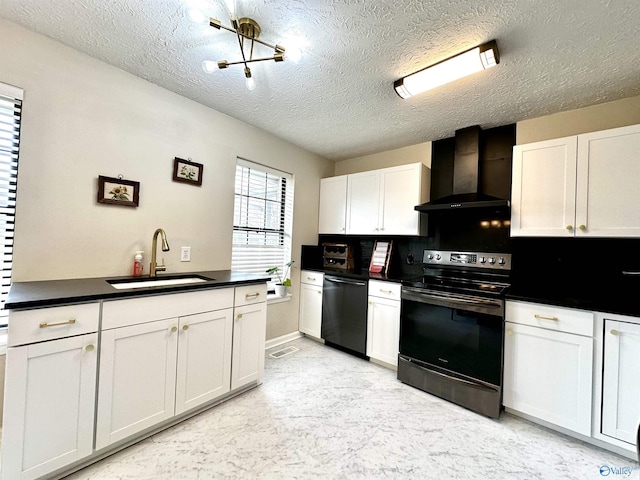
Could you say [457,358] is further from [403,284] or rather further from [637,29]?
[637,29]

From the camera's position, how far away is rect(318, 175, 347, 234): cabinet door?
3.46 m

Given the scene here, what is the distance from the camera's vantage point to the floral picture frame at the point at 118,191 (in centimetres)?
191

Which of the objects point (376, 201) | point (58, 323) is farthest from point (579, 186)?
point (58, 323)

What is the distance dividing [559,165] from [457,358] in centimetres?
170

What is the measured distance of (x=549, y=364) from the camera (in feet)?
6.07

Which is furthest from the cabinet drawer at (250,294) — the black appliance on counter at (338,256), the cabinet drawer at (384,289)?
the black appliance on counter at (338,256)

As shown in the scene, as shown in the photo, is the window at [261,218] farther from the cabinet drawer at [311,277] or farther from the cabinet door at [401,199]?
the cabinet door at [401,199]

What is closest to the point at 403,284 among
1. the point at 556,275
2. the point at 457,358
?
the point at 457,358

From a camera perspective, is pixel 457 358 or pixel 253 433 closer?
pixel 253 433

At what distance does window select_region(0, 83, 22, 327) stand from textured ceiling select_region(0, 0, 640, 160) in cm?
48

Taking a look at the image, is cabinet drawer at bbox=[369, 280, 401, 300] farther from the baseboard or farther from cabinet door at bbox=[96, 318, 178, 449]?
cabinet door at bbox=[96, 318, 178, 449]

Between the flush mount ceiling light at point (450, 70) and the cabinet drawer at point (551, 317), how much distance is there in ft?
5.37

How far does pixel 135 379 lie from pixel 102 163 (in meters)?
1.48

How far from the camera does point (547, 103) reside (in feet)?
7.23
